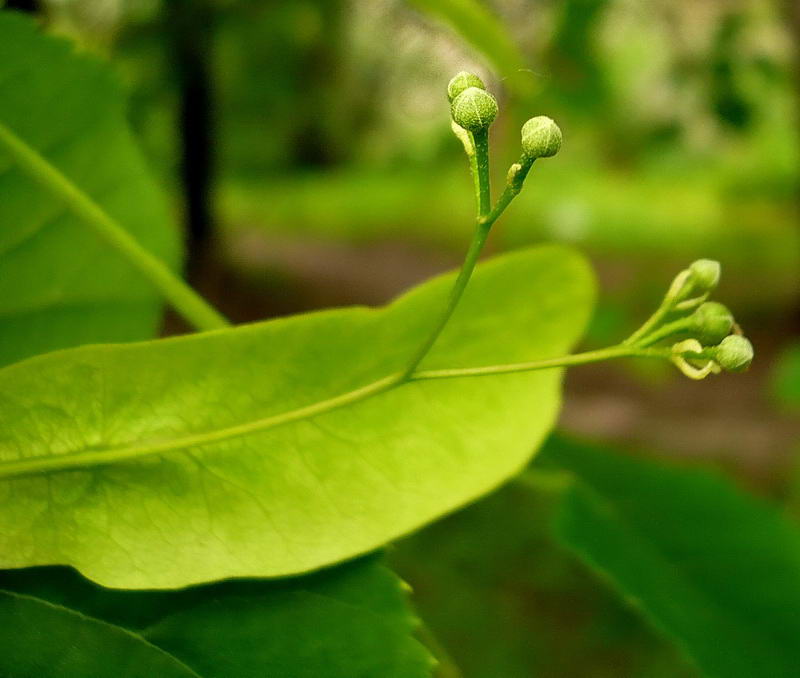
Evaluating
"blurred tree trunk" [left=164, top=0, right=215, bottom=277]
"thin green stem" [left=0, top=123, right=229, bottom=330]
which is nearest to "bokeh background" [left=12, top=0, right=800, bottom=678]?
"blurred tree trunk" [left=164, top=0, right=215, bottom=277]

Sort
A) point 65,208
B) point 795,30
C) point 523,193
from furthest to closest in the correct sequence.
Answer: point 523,193 < point 795,30 < point 65,208

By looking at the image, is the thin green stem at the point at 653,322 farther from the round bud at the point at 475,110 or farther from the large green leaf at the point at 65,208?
the large green leaf at the point at 65,208

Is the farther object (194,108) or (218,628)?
(194,108)

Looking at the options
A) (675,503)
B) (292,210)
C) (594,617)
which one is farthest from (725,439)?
(292,210)

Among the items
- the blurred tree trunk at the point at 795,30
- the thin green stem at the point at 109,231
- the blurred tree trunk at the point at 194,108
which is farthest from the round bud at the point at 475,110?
the blurred tree trunk at the point at 795,30

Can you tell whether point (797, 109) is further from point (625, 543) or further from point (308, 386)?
point (308, 386)

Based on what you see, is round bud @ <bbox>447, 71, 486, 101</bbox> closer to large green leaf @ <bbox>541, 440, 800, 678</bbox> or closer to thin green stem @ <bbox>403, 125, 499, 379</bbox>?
thin green stem @ <bbox>403, 125, 499, 379</bbox>

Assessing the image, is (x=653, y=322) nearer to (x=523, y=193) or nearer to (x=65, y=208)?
(x=65, y=208)

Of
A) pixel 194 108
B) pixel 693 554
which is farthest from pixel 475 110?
pixel 194 108
